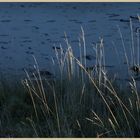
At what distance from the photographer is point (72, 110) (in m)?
3.78

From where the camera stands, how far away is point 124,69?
211 inches

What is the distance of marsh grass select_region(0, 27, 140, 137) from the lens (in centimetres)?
364

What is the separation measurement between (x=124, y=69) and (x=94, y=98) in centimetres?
145

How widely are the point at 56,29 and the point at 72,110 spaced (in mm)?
3819

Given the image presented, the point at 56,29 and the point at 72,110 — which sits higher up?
the point at 72,110

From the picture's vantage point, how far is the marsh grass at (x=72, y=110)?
3642mm

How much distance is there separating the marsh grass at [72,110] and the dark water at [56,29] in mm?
889

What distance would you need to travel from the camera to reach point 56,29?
7.53 m

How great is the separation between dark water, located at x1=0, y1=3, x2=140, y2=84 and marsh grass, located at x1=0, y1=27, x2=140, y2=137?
2.92 ft

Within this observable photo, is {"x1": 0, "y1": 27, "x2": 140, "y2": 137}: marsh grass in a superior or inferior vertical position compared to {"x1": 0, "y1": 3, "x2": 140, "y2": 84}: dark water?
superior

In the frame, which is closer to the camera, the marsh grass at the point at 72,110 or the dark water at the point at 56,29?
the marsh grass at the point at 72,110

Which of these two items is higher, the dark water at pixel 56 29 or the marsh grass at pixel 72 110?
the marsh grass at pixel 72 110

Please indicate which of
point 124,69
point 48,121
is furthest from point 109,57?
point 48,121

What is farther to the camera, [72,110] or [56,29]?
[56,29]
